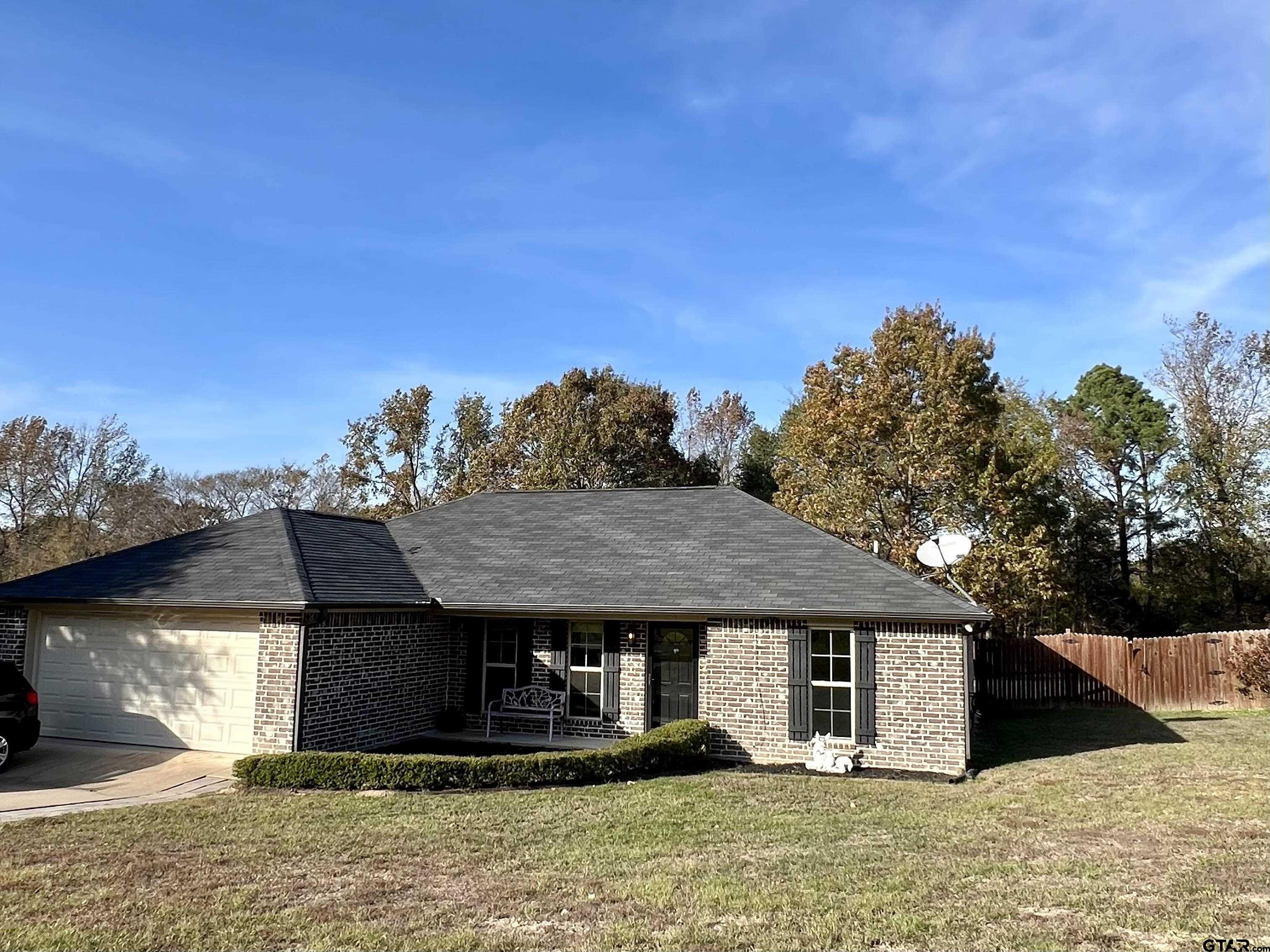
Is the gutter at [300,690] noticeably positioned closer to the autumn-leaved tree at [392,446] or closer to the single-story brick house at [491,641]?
the single-story brick house at [491,641]

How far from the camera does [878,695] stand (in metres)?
12.4

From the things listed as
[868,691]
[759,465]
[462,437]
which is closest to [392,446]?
[462,437]

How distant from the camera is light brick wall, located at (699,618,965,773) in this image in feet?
39.5

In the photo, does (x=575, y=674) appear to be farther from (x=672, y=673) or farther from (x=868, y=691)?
(x=868, y=691)

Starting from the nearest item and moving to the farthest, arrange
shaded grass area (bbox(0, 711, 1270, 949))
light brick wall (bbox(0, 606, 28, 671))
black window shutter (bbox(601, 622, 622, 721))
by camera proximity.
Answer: shaded grass area (bbox(0, 711, 1270, 949)) < light brick wall (bbox(0, 606, 28, 671)) < black window shutter (bbox(601, 622, 622, 721))

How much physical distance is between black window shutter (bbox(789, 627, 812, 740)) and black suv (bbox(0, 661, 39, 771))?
10643 millimetres

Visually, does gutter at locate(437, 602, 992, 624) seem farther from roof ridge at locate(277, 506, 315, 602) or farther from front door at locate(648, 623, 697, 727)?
roof ridge at locate(277, 506, 315, 602)

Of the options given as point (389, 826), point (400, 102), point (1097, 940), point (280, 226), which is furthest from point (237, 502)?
point (1097, 940)

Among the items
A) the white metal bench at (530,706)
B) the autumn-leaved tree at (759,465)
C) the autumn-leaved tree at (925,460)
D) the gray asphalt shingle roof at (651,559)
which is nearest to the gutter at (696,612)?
the gray asphalt shingle roof at (651,559)

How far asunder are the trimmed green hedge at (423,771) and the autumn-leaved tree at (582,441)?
24036 millimetres

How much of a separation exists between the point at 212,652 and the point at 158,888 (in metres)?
6.97

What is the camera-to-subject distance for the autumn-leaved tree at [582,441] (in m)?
35.5

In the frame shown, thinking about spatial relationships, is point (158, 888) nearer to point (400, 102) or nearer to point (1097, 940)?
point (1097, 940)

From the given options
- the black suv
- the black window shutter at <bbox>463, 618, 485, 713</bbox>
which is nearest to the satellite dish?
the black window shutter at <bbox>463, 618, 485, 713</bbox>
